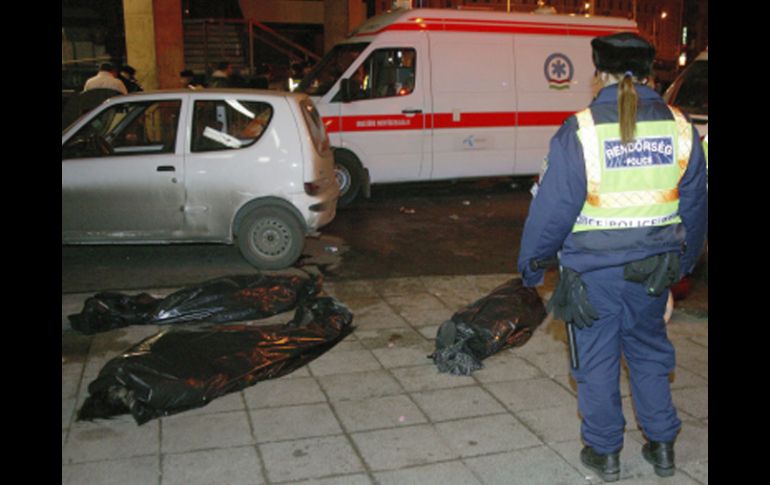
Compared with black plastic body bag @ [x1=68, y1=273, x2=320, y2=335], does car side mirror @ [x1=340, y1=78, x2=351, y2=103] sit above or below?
above

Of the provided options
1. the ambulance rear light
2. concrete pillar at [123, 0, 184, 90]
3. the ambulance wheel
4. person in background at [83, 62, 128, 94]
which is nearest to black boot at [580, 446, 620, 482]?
the ambulance rear light

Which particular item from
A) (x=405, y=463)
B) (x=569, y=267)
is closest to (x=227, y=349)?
(x=405, y=463)

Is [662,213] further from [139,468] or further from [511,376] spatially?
[139,468]

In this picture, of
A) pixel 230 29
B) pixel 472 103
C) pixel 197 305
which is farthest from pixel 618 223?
pixel 230 29

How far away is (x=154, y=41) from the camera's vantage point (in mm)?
16219

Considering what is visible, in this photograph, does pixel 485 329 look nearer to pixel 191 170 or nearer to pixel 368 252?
pixel 368 252

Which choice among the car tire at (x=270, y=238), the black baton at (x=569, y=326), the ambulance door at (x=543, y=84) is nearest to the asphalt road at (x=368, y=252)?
the car tire at (x=270, y=238)

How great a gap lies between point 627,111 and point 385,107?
7642 millimetres

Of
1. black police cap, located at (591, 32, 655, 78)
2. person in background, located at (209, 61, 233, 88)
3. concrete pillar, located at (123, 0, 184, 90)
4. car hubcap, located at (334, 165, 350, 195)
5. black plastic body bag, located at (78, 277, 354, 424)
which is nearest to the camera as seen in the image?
black police cap, located at (591, 32, 655, 78)

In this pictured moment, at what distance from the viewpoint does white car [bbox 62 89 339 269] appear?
285 inches

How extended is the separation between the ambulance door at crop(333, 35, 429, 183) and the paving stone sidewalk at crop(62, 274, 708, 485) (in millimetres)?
5617

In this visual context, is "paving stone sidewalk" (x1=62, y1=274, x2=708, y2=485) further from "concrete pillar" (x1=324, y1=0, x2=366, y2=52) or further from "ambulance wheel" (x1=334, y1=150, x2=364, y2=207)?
"concrete pillar" (x1=324, y1=0, x2=366, y2=52)
